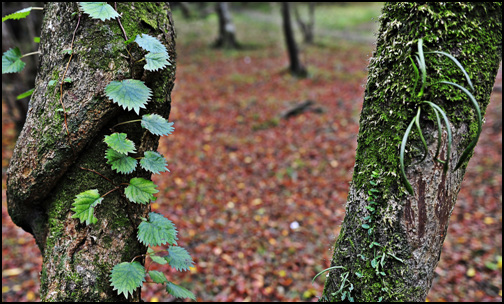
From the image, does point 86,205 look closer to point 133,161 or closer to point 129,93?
point 133,161

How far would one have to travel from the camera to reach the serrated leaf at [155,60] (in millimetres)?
1232

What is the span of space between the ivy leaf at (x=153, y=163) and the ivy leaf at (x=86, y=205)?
0.70 feet

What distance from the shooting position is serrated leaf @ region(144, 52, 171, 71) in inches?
48.5

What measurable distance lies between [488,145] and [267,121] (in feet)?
15.1

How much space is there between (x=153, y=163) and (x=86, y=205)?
30 centimetres

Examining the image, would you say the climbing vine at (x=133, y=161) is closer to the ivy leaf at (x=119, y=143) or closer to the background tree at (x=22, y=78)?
the ivy leaf at (x=119, y=143)

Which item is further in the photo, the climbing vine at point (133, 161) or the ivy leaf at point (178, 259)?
the ivy leaf at point (178, 259)

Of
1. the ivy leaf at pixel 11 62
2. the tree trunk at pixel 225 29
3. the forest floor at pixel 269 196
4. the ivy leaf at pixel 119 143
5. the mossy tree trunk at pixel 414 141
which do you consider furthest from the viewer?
the tree trunk at pixel 225 29

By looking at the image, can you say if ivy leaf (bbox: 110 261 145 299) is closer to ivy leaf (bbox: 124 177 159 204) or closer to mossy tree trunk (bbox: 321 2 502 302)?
ivy leaf (bbox: 124 177 159 204)

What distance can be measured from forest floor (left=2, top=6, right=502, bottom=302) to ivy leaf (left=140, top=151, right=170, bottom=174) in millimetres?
863

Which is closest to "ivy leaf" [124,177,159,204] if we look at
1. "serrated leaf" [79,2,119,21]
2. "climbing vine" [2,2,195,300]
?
"climbing vine" [2,2,195,300]

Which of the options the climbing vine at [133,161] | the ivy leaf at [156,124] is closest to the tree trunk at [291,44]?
the climbing vine at [133,161]

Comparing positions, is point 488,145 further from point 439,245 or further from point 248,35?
point 248,35

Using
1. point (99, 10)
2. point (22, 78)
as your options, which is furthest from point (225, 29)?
point (99, 10)
